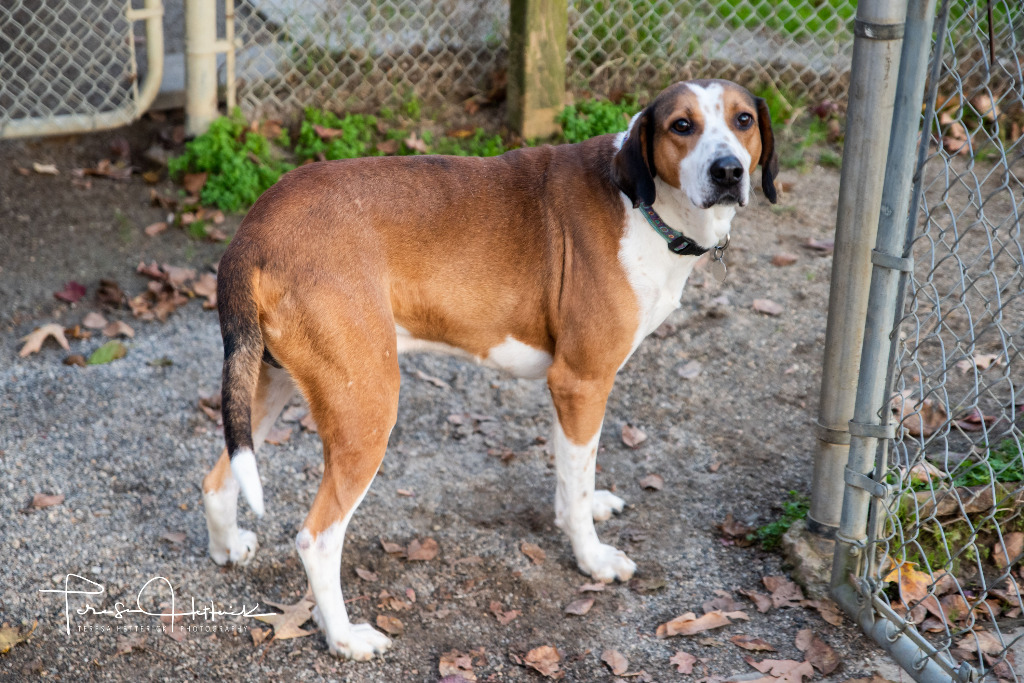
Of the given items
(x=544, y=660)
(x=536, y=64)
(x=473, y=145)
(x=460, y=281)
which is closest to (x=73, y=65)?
(x=473, y=145)

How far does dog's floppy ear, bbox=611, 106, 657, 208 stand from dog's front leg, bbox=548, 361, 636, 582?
636 millimetres

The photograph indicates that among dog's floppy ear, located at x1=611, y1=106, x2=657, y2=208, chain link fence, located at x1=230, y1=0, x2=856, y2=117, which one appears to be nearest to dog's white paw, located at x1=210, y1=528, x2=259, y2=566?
dog's floppy ear, located at x1=611, y1=106, x2=657, y2=208

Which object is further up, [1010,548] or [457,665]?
[1010,548]

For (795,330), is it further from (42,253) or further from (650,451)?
(42,253)

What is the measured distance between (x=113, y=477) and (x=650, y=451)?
2248 millimetres

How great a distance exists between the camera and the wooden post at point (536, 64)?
18.7 feet

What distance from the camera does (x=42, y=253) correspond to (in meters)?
5.17


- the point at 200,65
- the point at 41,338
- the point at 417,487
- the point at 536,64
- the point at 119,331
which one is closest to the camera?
the point at 417,487

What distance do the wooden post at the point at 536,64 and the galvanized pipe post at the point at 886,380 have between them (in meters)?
3.29

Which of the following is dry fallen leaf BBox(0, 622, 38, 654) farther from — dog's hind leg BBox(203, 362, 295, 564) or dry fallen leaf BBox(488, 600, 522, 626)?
dry fallen leaf BBox(488, 600, 522, 626)

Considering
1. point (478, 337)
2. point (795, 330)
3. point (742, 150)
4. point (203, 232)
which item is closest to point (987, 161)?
point (795, 330)

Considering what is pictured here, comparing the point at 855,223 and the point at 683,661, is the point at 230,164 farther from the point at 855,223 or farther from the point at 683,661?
the point at 683,661

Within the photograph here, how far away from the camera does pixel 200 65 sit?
562 cm

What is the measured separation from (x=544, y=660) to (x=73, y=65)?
4.93 meters
